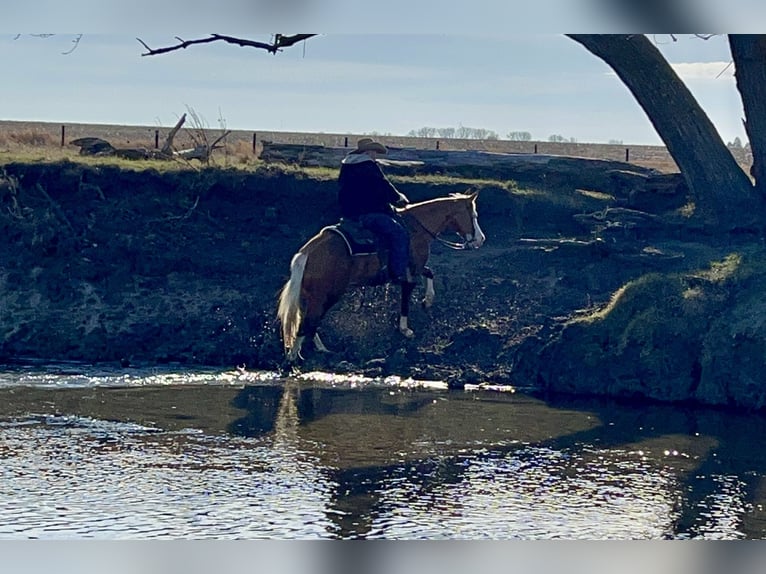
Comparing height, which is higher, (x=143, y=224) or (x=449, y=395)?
(x=143, y=224)

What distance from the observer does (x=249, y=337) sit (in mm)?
15547

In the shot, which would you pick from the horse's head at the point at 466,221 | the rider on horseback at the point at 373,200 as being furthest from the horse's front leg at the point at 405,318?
the horse's head at the point at 466,221

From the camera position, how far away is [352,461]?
33.1ft

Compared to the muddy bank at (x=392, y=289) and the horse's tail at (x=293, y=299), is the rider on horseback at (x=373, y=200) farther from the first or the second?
the muddy bank at (x=392, y=289)

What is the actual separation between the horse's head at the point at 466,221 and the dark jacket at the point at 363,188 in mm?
1693

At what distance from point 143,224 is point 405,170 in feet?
14.2

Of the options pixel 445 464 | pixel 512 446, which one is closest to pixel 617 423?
pixel 512 446

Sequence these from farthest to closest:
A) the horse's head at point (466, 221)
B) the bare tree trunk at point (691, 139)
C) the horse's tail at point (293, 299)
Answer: the bare tree trunk at point (691, 139) < the horse's head at point (466, 221) < the horse's tail at point (293, 299)

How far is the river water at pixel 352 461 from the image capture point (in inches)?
323

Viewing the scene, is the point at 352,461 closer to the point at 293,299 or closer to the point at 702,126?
the point at 293,299

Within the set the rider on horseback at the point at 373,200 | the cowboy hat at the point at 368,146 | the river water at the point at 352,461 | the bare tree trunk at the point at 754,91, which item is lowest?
the river water at the point at 352,461

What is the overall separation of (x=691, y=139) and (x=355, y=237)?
5.68 meters

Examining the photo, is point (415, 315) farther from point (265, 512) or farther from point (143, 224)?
point (265, 512)

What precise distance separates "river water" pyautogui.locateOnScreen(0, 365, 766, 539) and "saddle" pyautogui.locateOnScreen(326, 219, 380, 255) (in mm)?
1543
